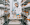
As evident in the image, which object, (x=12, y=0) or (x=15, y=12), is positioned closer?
(x=15, y=12)

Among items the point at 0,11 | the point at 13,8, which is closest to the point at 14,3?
the point at 13,8

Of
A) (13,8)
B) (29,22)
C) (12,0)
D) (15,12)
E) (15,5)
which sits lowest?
(29,22)

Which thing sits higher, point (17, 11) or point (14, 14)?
point (17, 11)

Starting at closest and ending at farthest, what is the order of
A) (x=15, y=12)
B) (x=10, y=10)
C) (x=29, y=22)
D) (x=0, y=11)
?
(x=29, y=22)
(x=0, y=11)
(x=15, y=12)
(x=10, y=10)

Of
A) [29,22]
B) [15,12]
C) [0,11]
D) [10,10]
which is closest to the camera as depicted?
[29,22]

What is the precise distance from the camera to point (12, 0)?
7.98ft

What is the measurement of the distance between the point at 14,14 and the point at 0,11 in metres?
0.87

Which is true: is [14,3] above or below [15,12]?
above

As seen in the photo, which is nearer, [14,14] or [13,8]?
[14,14]

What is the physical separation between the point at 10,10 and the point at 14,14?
1.07 feet

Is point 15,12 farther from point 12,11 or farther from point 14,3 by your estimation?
point 14,3

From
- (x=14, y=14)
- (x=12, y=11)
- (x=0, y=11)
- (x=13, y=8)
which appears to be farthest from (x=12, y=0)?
(x=0, y=11)

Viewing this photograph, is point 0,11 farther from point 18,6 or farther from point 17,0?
point 17,0

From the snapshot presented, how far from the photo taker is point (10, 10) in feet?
7.79
